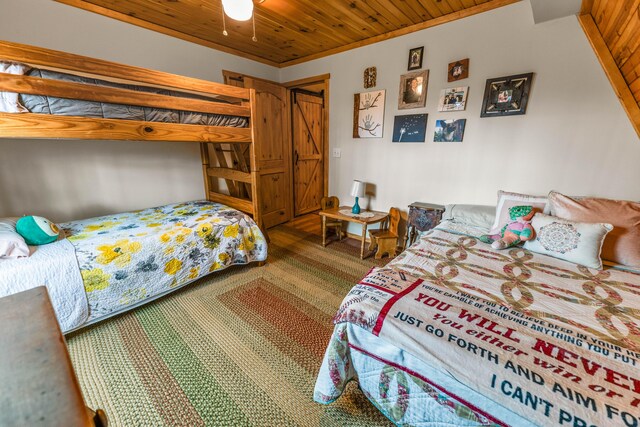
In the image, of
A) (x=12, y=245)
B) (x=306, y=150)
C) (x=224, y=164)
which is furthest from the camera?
(x=306, y=150)

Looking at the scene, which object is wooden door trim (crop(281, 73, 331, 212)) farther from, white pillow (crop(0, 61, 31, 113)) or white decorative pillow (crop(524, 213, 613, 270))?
white pillow (crop(0, 61, 31, 113))

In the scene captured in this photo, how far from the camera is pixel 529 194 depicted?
223 centimetres

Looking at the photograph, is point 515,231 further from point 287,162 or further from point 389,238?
point 287,162

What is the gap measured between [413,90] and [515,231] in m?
1.68

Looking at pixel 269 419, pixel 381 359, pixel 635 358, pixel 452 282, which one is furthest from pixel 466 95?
pixel 269 419

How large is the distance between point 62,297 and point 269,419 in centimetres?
148

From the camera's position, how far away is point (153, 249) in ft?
6.33

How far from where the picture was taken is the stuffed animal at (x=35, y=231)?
1.68 metres

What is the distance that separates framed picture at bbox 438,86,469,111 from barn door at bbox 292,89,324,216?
1913 mm

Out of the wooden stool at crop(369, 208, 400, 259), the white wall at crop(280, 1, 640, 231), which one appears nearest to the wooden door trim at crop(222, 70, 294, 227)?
the white wall at crop(280, 1, 640, 231)

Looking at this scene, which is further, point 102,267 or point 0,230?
point 102,267

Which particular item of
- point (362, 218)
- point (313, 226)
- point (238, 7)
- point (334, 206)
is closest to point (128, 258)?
point (238, 7)

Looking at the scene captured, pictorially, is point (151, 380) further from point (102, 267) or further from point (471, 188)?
point (471, 188)

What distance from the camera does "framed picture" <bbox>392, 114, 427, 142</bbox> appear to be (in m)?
2.66
